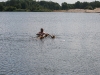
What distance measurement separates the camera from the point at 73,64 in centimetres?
2886

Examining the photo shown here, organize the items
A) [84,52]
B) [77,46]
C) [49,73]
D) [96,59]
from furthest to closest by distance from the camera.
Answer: [77,46] < [84,52] < [96,59] < [49,73]

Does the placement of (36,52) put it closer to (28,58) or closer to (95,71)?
(28,58)

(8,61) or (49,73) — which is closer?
(49,73)

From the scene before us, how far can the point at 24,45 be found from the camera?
4016cm

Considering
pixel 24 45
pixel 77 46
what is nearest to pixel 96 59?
pixel 77 46

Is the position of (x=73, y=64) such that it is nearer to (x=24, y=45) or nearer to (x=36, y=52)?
(x=36, y=52)

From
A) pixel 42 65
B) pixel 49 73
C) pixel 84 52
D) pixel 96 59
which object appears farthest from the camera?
pixel 84 52

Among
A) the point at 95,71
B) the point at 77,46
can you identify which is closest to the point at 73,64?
the point at 95,71

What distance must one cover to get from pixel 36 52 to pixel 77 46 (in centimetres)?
704

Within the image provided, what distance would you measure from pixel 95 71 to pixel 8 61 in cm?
879

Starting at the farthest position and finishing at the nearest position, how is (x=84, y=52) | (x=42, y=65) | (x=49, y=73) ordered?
(x=84, y=52)
(x=42, y=65)
(x=49, y=73)

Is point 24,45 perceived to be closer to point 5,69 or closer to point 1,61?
point 1,61

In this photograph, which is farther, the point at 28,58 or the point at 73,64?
the point at 28,58

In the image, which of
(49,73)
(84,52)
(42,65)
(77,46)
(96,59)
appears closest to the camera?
(49,73)
